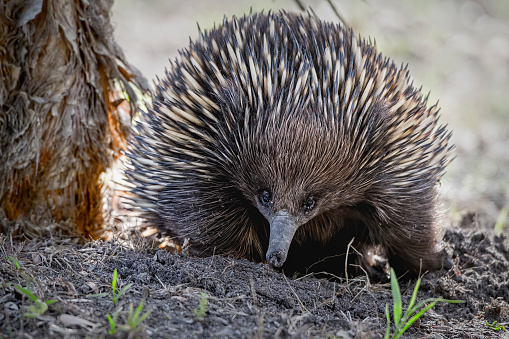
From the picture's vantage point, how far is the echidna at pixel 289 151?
10.5 ft

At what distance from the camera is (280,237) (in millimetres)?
3115

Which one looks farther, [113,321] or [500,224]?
[500,224]

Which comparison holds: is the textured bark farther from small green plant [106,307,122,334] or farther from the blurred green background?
the blurred green background

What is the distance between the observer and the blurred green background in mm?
7883

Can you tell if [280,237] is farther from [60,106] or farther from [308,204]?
[60,106]

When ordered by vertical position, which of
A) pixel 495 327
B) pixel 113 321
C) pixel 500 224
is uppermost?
pixel 500 224

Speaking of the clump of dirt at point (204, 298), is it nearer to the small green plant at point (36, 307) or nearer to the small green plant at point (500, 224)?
the small green plant at point (36, 307)

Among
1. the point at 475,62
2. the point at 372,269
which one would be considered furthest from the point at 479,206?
the point at 475,62

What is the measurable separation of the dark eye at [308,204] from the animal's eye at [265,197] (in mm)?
194

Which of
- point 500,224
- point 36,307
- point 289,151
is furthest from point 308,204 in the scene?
point 500,224

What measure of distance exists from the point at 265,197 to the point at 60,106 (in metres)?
1.83

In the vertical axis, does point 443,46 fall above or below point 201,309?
above

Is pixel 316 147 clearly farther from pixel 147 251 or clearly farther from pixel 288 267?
pixel 147 251

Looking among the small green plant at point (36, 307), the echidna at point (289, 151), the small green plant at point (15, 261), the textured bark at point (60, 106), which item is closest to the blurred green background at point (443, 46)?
the echidna at point (289, 151)
